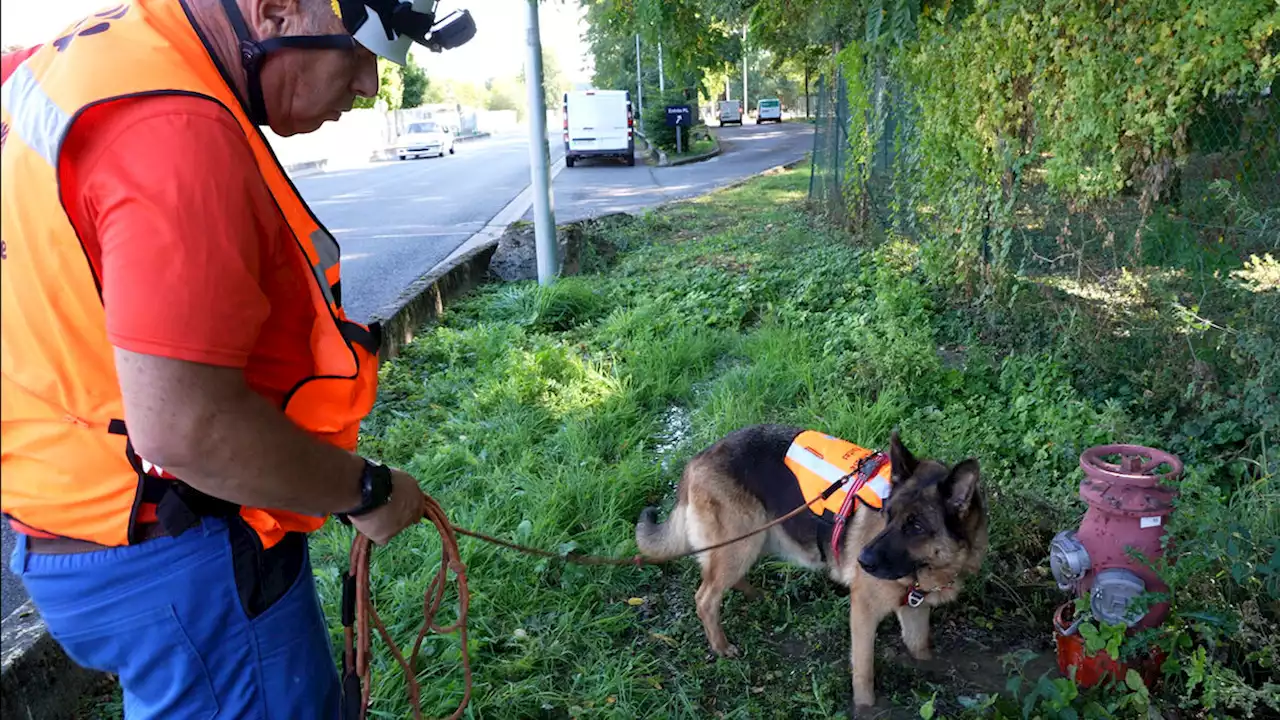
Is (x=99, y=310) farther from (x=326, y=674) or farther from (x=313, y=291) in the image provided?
(x=326, y=674)

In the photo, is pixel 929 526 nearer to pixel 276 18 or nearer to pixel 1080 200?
pixel 276 18

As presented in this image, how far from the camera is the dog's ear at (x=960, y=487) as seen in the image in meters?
2.74

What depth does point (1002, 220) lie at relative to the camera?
5605mm

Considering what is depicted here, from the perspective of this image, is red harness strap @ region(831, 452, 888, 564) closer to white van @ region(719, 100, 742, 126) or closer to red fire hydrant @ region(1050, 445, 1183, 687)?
red fire hydrant @ region(1050, 445, 1183, 687)

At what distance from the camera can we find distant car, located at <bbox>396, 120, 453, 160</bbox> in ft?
108

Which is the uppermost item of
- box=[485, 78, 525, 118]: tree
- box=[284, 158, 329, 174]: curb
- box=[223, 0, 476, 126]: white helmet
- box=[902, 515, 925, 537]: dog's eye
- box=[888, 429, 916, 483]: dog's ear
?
box=[485, 78, 525, 118]: tree

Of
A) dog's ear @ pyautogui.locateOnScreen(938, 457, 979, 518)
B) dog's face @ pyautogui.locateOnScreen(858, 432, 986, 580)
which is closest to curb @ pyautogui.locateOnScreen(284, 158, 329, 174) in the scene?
dog's face @ pyautogui.locateOnScreen(858, 432, 986, 580)

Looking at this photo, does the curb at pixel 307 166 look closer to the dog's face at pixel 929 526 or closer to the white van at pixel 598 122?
the white van at pixel 598 122

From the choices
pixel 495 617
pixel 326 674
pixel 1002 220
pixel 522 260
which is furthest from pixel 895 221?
pixel 326 674

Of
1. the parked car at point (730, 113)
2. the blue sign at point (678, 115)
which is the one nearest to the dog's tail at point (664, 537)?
the blue sign at point (678, 115)

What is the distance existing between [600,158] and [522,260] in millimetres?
20722

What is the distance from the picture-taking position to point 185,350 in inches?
43.5

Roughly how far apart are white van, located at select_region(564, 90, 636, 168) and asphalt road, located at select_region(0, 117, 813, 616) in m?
0.70

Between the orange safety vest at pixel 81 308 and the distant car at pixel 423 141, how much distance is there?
3377cm
